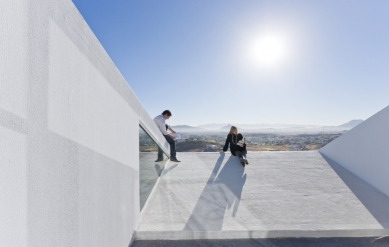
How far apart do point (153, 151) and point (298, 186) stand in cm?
311

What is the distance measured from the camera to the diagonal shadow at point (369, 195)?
282 centimetres

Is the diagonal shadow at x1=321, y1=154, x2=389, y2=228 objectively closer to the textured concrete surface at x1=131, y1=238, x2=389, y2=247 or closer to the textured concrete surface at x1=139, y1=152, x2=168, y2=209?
the textured concrete surface at x1=131, y1=238, x2=389, y2=247

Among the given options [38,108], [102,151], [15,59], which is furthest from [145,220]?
[15,59]

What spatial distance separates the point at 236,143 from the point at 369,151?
9.72 ft

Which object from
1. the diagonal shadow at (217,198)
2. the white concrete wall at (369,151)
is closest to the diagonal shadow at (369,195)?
the white concrete wall at (369,151)

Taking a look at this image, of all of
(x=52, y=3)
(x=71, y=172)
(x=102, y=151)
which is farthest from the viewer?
(x=102, y=151)

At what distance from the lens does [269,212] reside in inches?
114

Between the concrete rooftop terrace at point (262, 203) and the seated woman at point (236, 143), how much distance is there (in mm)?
430

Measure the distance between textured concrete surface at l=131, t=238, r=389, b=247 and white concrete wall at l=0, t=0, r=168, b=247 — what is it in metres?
0.74

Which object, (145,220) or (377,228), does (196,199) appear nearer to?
(145,220)

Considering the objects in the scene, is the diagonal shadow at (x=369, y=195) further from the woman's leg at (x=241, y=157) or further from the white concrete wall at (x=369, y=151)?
the woman's leg at (x=241, y=157)

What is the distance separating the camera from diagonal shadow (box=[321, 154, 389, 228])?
2821 mm

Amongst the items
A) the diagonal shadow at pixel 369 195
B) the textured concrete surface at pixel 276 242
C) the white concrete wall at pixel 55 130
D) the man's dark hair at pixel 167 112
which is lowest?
the textured concrete surface at pixel 276 242

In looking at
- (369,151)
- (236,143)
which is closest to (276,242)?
(236,143)
